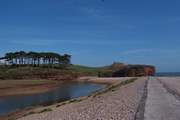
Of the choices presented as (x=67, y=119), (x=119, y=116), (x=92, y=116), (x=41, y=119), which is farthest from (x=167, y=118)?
(x=41, y=119)

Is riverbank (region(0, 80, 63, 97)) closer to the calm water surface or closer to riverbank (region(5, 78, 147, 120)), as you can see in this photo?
the calm water surface

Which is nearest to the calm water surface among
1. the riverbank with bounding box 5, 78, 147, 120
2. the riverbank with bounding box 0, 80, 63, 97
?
the riverbank with bounding box 0, 80, 63, 97

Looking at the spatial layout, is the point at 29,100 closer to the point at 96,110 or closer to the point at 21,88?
the point at 21,88

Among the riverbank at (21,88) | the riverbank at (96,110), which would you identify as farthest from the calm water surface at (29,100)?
the riverbank at (96,110)

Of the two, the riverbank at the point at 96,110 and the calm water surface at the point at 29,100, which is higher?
the riverbank at the point at 96,110

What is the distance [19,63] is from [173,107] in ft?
472

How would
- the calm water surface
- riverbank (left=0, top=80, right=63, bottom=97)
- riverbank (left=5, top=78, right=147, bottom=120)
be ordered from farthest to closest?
riverbank (left=0, top=80, right=63, bottom=97)
the calm water surface
riverbank (left=5, top=78, right=147, bottom=120)

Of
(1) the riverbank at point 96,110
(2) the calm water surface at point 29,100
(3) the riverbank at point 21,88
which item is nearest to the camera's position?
(1) the riverbank at point 96,110

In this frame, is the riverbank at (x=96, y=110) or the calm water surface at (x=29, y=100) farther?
the calm water surface at (x=29, y=100)

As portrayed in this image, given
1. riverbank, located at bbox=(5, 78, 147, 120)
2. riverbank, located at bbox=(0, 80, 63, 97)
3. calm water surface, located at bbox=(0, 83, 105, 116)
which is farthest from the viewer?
riverbank, located at bbox=(0, 80, 63, 97)

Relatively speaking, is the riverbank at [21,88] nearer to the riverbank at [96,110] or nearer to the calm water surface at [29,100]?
the calm water surface at [29,100]

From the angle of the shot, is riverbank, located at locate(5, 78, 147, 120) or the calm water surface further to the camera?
the calm water surface

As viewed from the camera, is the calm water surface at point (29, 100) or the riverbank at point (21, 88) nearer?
the calm water surface at point (29, 100)

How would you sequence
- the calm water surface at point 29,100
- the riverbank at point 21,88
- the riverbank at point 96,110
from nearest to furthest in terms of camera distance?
the riverbank at point 96,110, the calm water surface at point 29,100, the riverbank at point 21,88
